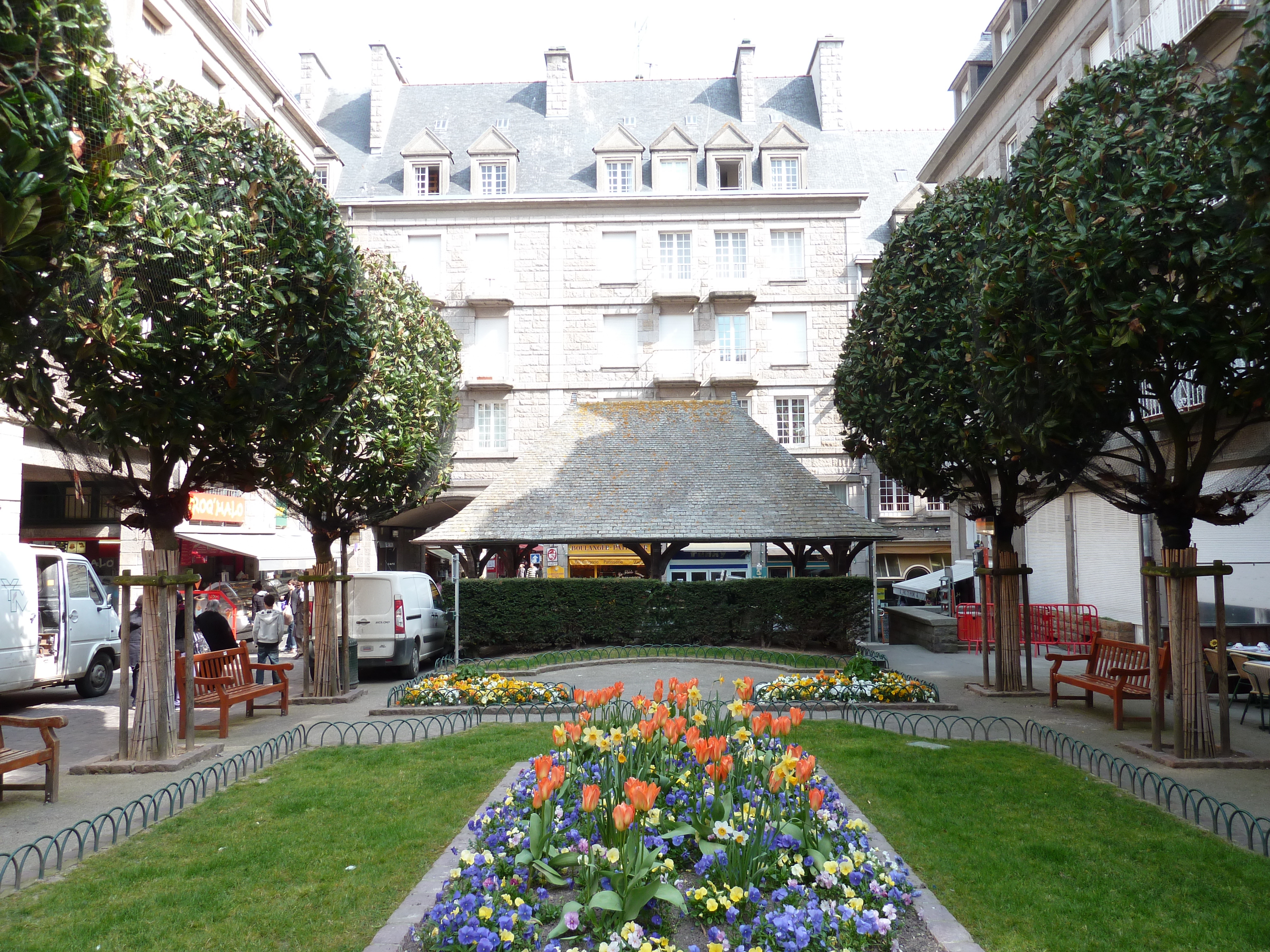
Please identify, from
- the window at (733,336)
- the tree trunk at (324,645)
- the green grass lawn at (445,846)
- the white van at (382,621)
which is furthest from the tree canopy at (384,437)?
the window at (733,336)

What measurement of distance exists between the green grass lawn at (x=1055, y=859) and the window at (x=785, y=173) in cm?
3060

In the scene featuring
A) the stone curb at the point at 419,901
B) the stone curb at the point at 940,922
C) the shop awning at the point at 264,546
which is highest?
the shop awning at the point at 264,546

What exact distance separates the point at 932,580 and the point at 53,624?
2278 cm

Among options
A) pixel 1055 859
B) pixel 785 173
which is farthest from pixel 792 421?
pixel 1055 859

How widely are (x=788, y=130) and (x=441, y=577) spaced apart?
2241 centimetres

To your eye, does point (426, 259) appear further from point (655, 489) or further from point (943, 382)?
point (943, 382)

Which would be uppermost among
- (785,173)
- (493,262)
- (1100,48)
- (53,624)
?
(785,173)

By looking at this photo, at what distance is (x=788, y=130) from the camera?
3600cm

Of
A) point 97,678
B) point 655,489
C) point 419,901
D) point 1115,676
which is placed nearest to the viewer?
point 419,901

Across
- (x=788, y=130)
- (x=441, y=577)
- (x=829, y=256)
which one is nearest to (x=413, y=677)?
(x=441, y=577)

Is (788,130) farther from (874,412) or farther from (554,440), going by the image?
(874,412)

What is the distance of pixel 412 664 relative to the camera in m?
17.1

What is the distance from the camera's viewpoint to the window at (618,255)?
3594cm

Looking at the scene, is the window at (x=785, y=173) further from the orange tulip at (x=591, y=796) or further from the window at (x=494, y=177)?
the orange tulip at (x=591, y=796)
